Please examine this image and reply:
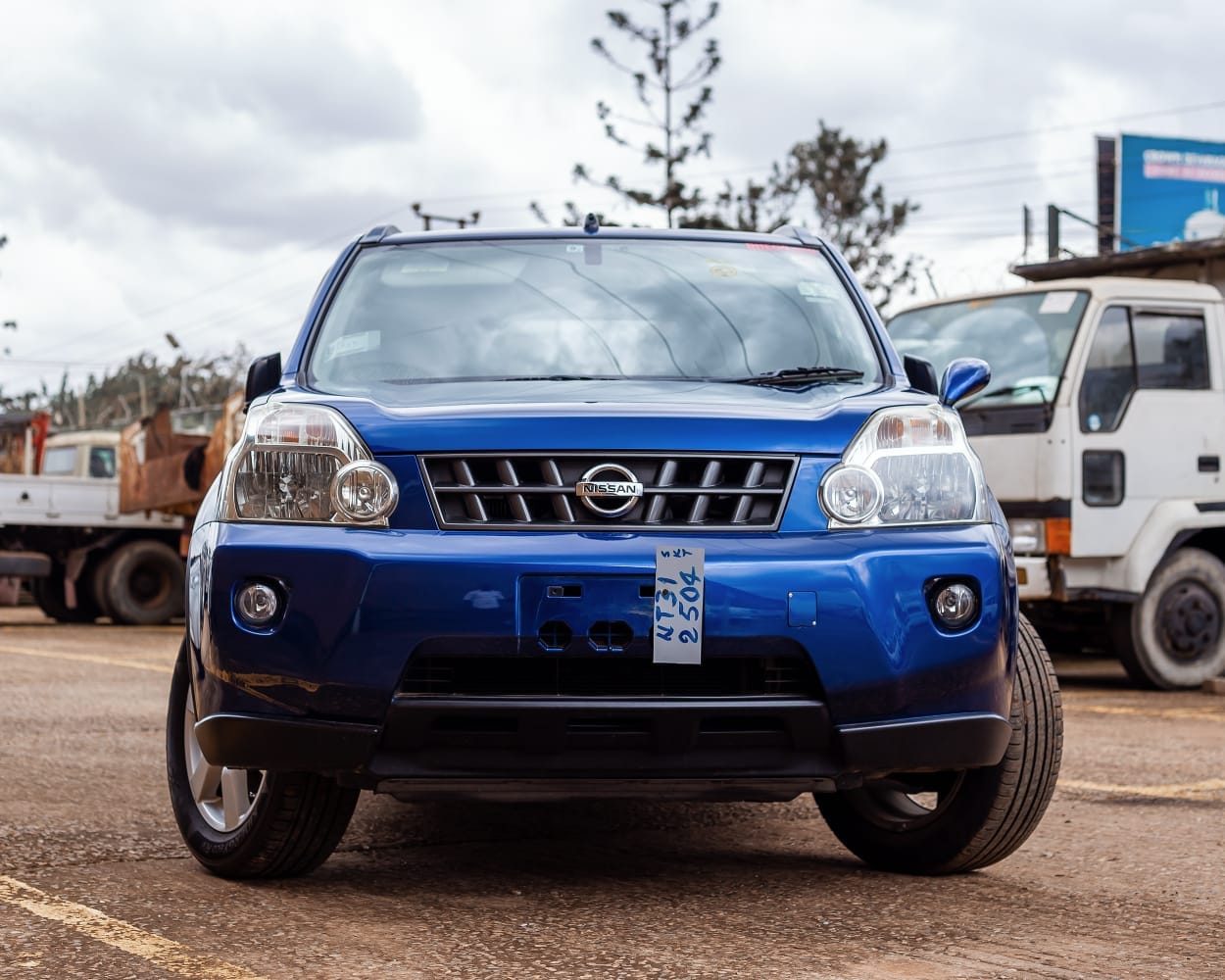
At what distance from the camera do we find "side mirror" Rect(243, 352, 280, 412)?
4516mm

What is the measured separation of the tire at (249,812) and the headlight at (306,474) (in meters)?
0.54

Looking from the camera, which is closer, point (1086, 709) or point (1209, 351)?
point (1086, 709)

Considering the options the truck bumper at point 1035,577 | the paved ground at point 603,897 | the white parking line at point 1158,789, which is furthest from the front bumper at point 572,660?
the truck bumper at point 1035,577

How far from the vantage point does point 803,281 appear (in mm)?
4992

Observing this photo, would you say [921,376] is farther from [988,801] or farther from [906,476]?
[988,801]

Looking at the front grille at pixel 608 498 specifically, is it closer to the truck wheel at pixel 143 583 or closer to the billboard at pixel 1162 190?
the truck wheel at pixel 143 583

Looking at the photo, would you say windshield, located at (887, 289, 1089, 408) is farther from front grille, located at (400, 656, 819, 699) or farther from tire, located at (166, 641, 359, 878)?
front grille, located at (400, 656, 819, 699)

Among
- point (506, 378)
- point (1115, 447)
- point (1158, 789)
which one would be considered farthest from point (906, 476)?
point (1115, 447)

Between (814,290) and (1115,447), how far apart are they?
5.87 meters

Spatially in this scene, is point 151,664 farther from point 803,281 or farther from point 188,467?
point 803,281

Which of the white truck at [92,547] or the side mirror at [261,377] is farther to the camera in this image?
the white truck at [92,547]

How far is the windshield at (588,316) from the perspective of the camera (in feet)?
15.0

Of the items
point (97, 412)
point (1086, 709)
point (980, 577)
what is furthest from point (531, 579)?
point (97, 412)

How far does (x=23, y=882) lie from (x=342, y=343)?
1578 millimetres
